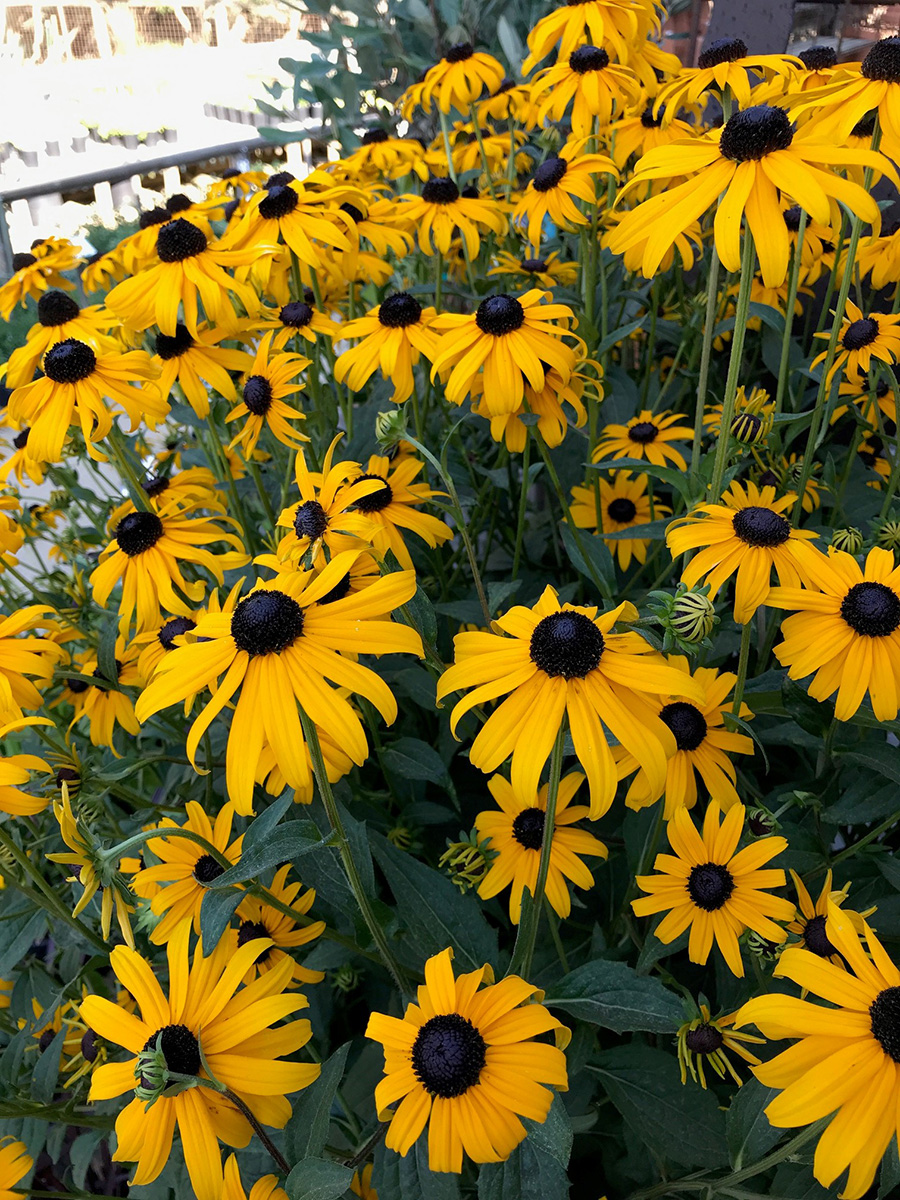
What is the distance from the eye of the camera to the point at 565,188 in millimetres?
1220

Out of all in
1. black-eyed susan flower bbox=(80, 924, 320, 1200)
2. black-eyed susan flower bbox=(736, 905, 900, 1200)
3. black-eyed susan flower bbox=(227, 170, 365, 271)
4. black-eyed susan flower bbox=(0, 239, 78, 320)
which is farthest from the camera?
black-eyed susan flower bbox=(0, 239, 78, 320)

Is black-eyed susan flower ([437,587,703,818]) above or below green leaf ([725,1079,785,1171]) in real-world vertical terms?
above

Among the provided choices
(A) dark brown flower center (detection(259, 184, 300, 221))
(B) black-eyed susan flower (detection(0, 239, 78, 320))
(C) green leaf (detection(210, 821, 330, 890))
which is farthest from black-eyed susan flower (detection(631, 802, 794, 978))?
(B) black-eyed susan flower (detection(0, 239, 78, 320))

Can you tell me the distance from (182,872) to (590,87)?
118 centimetres

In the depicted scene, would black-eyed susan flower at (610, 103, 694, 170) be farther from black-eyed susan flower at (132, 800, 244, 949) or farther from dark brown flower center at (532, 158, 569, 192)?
black-eyed susan flower at (132, 800, 244, 949)

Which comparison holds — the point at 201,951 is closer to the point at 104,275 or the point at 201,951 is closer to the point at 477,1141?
the point at 477,1141

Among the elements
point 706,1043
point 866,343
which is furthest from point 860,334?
point 706,1043

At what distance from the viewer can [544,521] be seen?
1.56m

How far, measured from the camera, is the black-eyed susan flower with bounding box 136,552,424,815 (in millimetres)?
602

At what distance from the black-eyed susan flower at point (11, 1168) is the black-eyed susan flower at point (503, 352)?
2.83 ft

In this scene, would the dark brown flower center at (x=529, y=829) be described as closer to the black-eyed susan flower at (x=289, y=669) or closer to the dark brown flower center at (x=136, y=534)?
the black-eyed susan flower at (x=289, y=669)

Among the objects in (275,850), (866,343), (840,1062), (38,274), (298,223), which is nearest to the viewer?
(840,1062)

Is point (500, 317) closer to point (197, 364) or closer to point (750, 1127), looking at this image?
point (197, 364)

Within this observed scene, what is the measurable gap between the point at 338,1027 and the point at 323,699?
759mm
